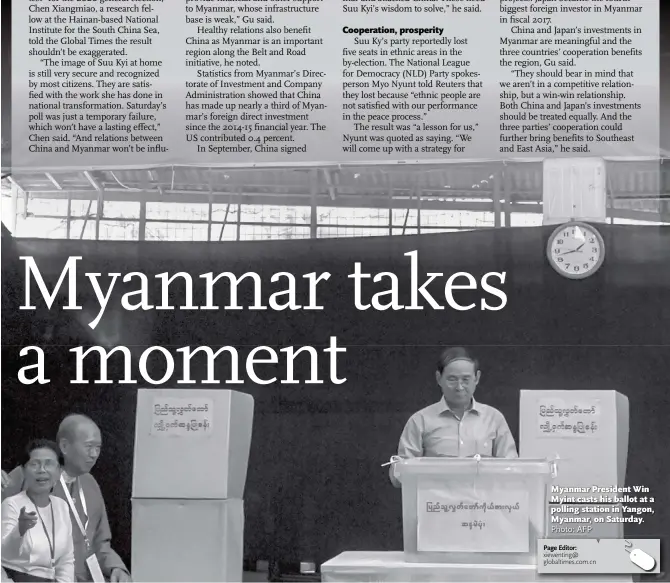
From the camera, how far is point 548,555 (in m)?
4.23

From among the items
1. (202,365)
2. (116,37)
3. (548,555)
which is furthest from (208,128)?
(548,555)

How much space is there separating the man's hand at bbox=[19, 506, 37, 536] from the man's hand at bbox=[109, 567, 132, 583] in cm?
39

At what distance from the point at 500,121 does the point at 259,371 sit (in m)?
1.42

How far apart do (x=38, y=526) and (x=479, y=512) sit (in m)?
1.79

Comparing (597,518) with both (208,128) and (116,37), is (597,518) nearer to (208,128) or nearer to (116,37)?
(208,128)

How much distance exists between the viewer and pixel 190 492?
14.0 ft

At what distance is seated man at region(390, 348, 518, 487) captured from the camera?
14.4 ft

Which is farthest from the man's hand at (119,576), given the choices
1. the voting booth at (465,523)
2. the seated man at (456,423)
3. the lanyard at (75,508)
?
the seated man at (456,423)

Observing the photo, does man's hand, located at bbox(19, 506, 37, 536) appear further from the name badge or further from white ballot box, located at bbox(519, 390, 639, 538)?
white ballot box, located at bbox(519, 390, 639, 538)

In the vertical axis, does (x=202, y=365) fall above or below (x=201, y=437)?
above

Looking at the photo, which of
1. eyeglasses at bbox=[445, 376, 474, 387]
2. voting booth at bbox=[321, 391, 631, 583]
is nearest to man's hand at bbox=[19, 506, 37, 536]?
voting booth at bbox=[321, 391, 631, 583]

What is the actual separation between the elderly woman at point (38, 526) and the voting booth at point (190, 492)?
32 cm

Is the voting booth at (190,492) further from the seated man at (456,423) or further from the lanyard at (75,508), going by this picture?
the seated man at (456,423)

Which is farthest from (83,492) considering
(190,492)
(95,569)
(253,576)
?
(253,576)
